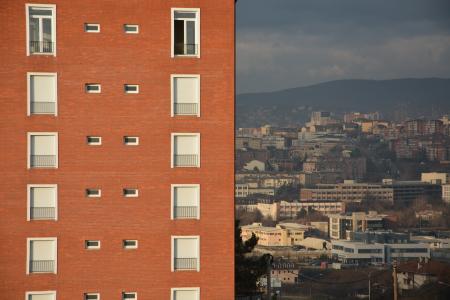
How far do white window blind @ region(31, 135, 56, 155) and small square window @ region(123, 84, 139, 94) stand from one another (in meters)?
1.62

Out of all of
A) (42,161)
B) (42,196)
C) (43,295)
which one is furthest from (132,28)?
(43,295)

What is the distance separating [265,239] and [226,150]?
394 feet

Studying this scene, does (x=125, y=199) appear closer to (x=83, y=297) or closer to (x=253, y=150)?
(x=83, y=297)

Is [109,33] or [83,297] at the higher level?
[109,33]

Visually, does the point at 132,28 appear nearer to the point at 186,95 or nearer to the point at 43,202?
the point at 186,95

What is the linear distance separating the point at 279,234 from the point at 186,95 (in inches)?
4819

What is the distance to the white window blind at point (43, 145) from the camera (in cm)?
1611

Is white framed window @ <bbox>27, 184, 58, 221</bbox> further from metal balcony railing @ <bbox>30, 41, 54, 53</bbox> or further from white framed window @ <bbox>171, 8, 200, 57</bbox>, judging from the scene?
white framed window @ <bbox>171, 8, 200, 57</bbox>

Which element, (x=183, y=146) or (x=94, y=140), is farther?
Result: (x=183, y=146)

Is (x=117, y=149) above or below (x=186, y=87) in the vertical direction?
below

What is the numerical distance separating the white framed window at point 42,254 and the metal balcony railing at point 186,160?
2698mm

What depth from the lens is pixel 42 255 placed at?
16.0m

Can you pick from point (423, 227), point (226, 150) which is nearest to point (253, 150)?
point (423, 227)

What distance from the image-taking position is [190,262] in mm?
16297
